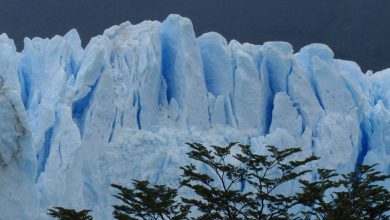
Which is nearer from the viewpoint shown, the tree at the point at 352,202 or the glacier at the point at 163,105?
the tree at the point at 352,202

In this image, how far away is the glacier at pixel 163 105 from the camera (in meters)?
15.2

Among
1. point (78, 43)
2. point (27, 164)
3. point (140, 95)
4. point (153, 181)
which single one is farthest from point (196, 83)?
point (27, 164)

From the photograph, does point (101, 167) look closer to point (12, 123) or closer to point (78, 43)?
point (12, 123)

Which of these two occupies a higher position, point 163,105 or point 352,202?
point 163,105

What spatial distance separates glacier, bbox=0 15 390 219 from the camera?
15164 millimetres

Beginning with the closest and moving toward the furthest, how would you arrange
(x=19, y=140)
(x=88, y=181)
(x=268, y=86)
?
(x=19, y=140)
(x=88, y=181)
(x=268, y=86)

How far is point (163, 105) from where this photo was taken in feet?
55.0

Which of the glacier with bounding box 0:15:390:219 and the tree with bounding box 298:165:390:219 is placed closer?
the tree with bounding box 298:165:390:219

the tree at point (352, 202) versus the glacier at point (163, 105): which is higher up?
the glacier at point (163, 105)

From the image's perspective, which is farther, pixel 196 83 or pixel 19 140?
pixel 196 83

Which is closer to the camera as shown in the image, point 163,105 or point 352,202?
point 352,202

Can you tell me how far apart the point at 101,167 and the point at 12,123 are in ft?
10.4

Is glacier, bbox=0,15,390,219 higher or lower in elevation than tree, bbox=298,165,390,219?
higher

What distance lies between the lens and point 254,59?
18391 millimetres
